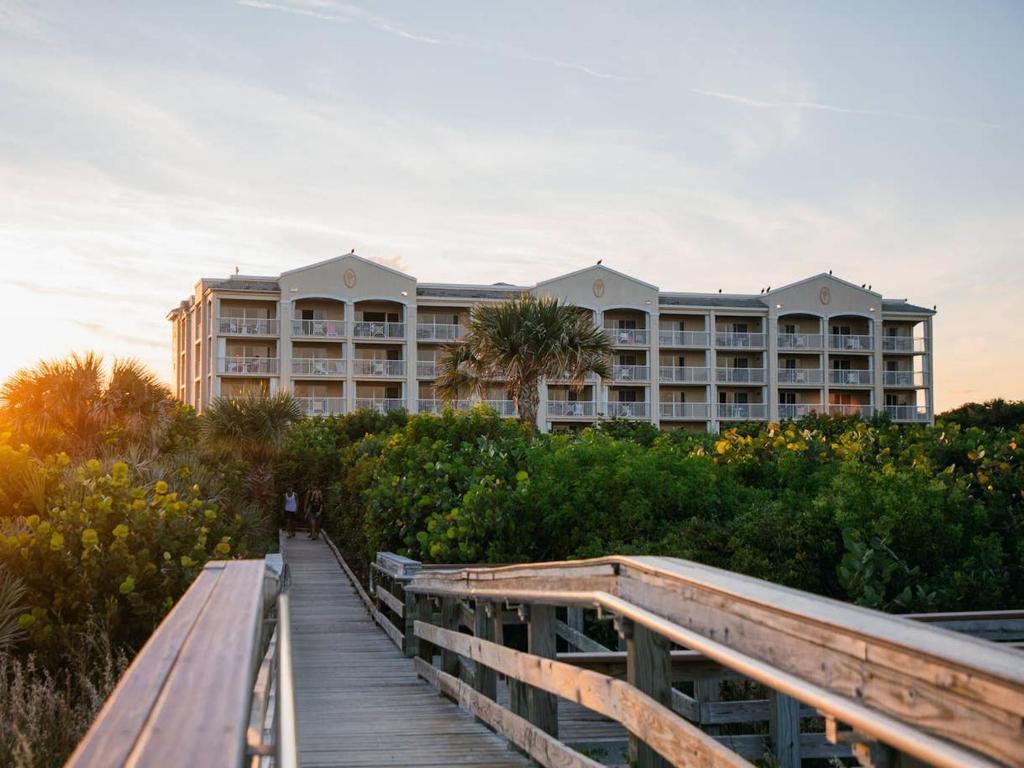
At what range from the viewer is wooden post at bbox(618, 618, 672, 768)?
163 inches

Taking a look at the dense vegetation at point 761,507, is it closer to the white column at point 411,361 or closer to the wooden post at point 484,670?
the wooden post at point 484,670

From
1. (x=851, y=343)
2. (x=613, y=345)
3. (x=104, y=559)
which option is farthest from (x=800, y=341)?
(x=104, y=559)

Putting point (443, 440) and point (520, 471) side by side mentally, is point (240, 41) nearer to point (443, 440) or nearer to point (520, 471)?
point (443, 440)

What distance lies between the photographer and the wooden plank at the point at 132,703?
1.77 metres

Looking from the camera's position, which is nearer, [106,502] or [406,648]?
[106,502]

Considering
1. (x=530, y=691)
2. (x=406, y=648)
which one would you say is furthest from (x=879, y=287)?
(x=530, y=691)

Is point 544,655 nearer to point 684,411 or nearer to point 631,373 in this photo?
Result: point 631,373

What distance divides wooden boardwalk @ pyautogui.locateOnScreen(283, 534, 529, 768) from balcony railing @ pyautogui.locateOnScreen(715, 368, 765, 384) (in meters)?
47.2

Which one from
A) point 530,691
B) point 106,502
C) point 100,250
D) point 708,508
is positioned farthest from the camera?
point 100,250

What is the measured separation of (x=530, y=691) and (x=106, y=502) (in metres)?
5.14

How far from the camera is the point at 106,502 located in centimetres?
966

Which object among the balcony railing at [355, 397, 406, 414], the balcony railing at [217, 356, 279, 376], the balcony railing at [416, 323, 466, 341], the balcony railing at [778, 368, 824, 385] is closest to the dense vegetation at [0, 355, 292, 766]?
the balcony railing at [217, 356, 279, 376]

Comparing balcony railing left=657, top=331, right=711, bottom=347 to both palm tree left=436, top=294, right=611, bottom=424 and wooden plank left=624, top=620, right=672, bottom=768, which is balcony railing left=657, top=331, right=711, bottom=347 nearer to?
palm tree left=436, top=294, right=611, bottom=424

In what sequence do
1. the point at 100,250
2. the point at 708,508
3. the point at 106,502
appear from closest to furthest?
1. the point at 106,502
2. the point at 708,508
3. the point at 100,250
